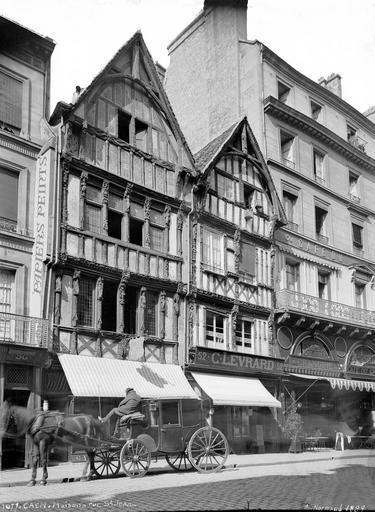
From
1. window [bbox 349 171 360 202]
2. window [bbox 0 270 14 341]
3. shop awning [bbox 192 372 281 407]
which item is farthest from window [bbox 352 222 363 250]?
window [bbox 0 270 14 341]

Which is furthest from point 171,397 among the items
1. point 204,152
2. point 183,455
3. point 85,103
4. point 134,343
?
point 204,152

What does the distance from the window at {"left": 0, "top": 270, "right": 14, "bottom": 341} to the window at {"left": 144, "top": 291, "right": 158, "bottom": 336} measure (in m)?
4.51

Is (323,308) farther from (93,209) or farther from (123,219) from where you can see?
(93,209)

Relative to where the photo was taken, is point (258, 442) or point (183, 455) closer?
point (183, 455)

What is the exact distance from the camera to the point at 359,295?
2362 centimetres

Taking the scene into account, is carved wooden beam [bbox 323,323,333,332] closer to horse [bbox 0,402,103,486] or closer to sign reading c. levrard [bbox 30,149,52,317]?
sign reading c. levrard [bbox 30,149,52,317]

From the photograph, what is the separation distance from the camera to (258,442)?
18.3 metres

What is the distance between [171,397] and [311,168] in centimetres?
1124

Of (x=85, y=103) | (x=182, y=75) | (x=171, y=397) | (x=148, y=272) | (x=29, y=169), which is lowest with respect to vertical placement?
(x=171, y=397)

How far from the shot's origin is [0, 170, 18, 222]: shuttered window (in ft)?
38.0

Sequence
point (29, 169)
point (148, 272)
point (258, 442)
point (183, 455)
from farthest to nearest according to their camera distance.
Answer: point (258, 442) → point (148, 272) → point (29, 169) → point (183, 455)

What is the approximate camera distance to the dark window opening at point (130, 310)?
52.1ft

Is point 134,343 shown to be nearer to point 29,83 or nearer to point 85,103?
point 85,103

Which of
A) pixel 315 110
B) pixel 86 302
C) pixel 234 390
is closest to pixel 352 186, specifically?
pixel 315 110
